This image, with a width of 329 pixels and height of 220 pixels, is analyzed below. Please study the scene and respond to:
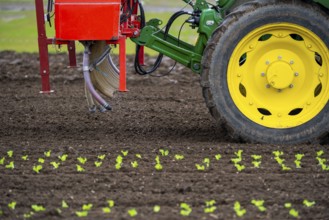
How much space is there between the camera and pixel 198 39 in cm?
711

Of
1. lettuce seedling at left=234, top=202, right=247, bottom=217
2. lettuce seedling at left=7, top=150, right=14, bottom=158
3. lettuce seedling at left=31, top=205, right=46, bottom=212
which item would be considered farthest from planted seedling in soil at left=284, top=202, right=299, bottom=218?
lettuce seedling at left=7, top=150, right=14, bottom=158

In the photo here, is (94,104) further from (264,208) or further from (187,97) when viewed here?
(264,208)

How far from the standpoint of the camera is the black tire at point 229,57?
258 inches

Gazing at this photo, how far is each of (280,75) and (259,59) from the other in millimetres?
224

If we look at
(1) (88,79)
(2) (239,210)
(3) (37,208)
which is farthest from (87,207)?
(1) (88,79)

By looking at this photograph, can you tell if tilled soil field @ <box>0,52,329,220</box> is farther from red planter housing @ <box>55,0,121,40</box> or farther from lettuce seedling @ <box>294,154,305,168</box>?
red planter housing @ <box>55,0,121,40</box>

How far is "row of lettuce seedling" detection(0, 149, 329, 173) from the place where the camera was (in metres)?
6.01

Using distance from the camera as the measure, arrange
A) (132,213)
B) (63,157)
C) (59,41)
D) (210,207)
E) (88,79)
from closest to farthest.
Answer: (132,213) → (210,207) → (63,157) → (59,41) → (88,79)

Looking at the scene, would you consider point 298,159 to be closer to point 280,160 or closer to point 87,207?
point 280,160

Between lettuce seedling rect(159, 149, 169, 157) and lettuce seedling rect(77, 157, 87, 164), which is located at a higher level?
lettuce seedling rect(77, 157, 87, 164)

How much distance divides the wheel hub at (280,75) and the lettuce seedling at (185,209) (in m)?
1.96

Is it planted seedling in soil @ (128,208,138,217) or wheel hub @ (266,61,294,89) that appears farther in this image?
wheel hub @ (266,61,294,89)

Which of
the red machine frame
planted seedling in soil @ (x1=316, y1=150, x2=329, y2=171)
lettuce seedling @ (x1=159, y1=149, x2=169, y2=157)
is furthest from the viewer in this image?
the red machine frame

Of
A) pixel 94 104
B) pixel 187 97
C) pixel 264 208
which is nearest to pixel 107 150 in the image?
pixel 94 104
